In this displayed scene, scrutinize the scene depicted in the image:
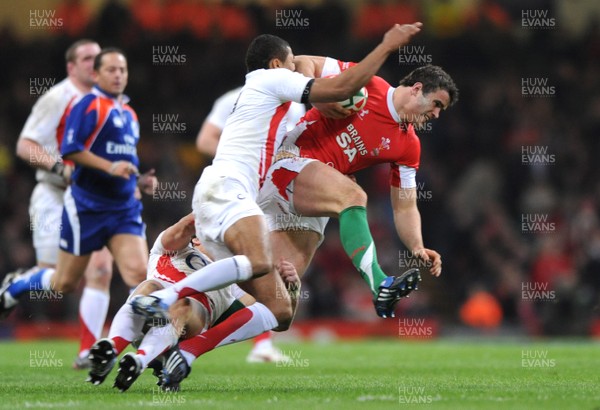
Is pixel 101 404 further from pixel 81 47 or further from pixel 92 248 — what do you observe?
pixel 81 47

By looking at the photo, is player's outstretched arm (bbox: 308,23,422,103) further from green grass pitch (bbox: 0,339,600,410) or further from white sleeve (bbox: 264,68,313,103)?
green grass pitch (bbox: 0,339,600,410)

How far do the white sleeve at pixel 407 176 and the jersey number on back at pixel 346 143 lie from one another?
1.30 feet

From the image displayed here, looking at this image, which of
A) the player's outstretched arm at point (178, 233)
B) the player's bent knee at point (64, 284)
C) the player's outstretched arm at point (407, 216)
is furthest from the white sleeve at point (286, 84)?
the player's bent knee at point (64, 284)

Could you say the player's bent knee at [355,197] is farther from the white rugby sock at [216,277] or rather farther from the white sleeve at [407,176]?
the white rugby sock at [216,277]

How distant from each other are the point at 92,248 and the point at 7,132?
987 cm

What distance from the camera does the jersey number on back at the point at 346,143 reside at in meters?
8.13

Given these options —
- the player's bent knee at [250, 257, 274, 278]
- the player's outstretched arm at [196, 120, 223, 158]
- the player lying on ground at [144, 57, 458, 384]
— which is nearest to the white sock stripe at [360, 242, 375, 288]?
the player lying on ground at [144, 57, 458, 384]

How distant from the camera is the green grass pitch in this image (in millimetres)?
6234

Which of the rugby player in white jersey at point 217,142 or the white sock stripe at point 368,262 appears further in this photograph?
the rugby player in white jersey at point 217,142

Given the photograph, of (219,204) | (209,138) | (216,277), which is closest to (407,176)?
(219,204)

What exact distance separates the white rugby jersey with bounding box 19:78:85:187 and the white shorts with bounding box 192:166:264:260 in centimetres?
357

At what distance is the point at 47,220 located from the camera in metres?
10.8

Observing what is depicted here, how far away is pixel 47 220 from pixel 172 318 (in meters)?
4.05

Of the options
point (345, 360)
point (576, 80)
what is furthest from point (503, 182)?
point (345, 360)
